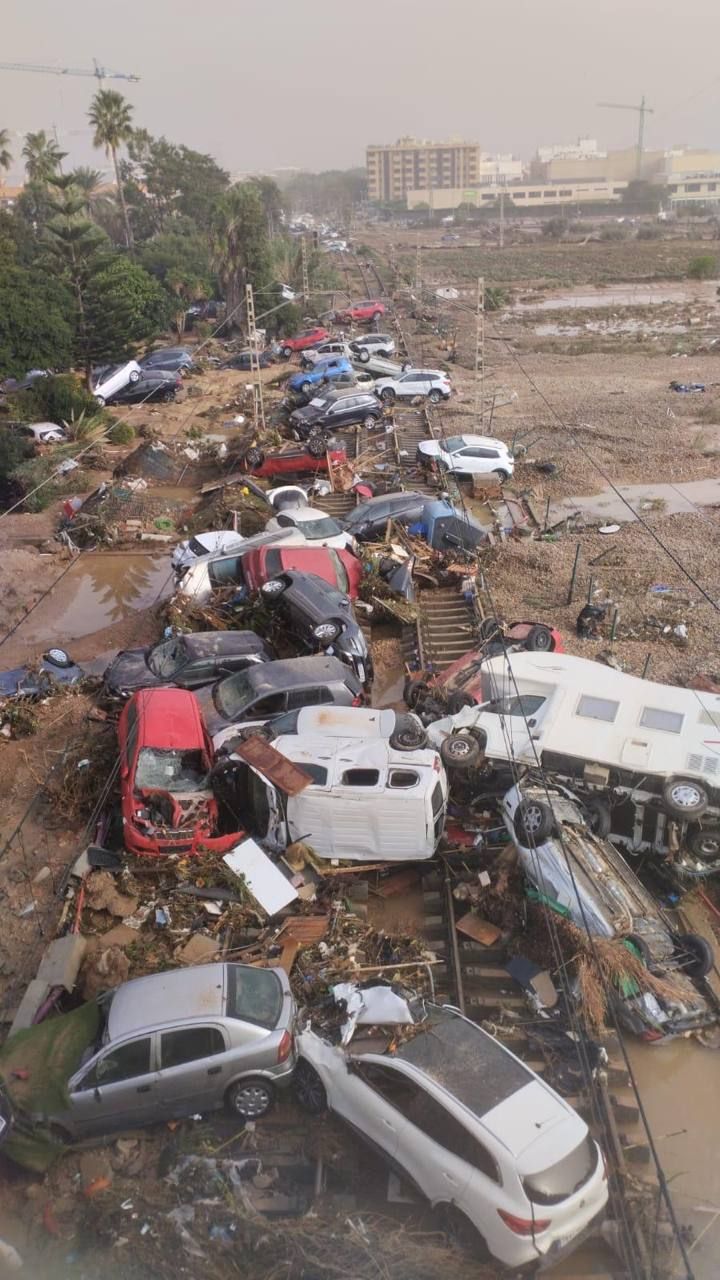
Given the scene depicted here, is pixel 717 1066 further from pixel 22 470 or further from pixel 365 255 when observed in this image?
pixel 365 255

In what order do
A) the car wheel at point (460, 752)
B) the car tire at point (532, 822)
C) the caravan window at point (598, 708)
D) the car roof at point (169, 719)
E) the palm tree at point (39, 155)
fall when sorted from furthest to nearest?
the palm tree at point (39, 155)
the car roof at point (169, 719)
the caravan window at point (598, 708)
the car wheel at point (460, 752)
the car tire at point (532, 822)

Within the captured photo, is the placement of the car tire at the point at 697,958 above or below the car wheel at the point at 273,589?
below

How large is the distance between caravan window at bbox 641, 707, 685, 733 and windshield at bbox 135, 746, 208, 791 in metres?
5.19

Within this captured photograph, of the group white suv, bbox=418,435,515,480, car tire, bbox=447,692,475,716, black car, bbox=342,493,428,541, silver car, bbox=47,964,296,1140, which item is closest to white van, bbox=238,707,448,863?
car tire, bbox=447,692,475,716

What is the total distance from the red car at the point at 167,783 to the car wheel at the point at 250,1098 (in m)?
2.95

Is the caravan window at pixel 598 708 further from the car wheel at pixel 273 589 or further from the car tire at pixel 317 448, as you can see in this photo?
the car tire at pixel 317 448

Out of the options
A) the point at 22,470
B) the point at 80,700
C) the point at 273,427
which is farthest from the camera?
the point at 273,427

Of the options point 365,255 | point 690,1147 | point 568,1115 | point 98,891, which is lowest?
point 690,1147

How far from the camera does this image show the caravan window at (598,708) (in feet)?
33.2

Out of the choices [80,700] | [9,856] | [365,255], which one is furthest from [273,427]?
[365,255]

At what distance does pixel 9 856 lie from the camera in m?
10.6

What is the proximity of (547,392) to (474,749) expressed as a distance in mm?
27066

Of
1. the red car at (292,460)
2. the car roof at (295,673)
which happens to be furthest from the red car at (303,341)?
the car roof at (295,673)

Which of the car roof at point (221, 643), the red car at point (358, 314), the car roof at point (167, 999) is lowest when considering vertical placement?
the car roof at point (167, 999)
